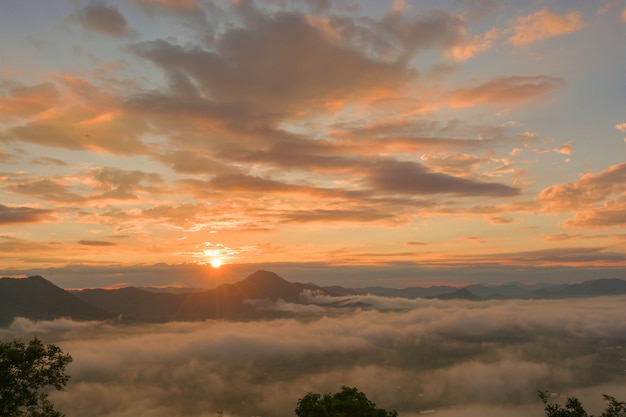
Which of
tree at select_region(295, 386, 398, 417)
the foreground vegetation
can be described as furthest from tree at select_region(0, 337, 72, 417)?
tree at select_region(295, 386, 398, 417)

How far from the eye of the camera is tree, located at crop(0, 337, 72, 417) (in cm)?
4132

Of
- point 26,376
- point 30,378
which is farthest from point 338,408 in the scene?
point 26,376

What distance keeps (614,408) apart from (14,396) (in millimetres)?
66727

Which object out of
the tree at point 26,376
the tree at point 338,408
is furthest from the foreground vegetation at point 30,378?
the tree at point 338,408

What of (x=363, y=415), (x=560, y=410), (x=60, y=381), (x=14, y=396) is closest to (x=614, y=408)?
(x=560, y=410)

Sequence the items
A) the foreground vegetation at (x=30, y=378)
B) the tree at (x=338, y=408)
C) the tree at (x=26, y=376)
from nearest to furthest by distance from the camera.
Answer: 1. the foreground vegetation at (x=30, y=378)
2. the tree at (x=26, y=376)
3. the tree at (x=338, y=408)

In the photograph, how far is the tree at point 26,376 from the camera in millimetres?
41322

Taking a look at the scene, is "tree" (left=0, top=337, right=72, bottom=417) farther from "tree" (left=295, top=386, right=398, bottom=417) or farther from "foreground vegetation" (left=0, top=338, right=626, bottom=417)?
"tree" (left=295, top=386, right=398, bottom=417)

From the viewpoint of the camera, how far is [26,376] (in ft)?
138

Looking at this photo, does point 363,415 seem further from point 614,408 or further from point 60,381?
point 60,381

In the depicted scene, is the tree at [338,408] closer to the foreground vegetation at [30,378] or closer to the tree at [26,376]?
the foreground vegetation at [30,378]

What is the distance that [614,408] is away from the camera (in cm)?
4800

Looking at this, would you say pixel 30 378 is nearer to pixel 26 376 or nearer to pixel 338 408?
pixel 26 376

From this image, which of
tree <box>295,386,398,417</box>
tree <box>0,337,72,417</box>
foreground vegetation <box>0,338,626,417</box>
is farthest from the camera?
tree <box>295,386,398,417</box>
